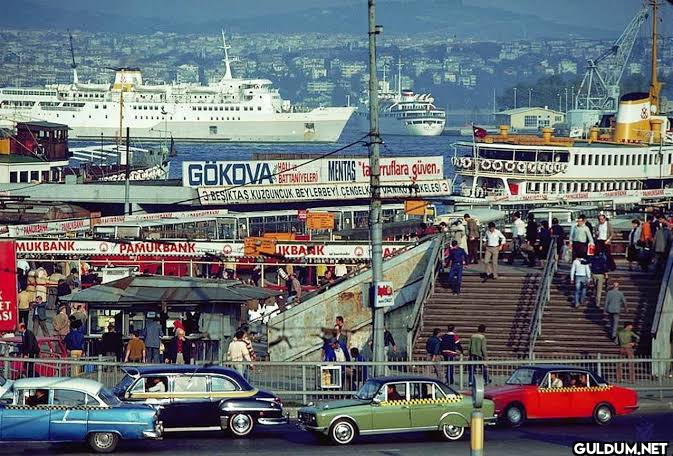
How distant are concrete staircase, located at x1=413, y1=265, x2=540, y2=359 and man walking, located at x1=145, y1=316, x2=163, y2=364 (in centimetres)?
473

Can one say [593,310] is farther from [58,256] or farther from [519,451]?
[58,256]

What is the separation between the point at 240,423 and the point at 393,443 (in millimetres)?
2180

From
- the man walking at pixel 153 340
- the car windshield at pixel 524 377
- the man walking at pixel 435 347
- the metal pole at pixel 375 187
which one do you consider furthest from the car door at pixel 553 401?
the man walking at pixel 153 340

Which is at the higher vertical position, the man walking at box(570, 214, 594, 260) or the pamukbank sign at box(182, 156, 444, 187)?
the pamukbank sign at box(182, 156, 444, 187)

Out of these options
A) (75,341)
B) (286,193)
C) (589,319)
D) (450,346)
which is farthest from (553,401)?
(286,193)

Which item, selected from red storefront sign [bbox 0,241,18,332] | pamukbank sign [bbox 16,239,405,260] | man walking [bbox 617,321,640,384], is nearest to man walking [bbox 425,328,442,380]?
man walking [bbox 617,321,640,384]

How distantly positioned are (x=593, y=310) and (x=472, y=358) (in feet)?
12.5

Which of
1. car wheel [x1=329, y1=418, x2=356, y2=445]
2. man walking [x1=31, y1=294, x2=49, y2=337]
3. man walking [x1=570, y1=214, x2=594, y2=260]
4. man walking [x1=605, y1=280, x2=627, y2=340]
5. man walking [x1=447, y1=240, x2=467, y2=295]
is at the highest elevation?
man walking [x1=570, y1=214, x2=594, y2=260]

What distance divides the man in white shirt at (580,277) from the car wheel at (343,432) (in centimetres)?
925

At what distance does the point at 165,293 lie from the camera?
28.2 meters

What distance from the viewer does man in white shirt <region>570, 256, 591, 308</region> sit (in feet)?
93.9

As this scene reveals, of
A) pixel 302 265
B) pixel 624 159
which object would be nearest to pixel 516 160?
pixel 624 159

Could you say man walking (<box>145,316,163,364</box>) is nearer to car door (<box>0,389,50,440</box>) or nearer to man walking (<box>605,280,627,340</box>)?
car door (<box>0,389,50,440</box>)

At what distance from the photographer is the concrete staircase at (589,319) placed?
90.5 feet
